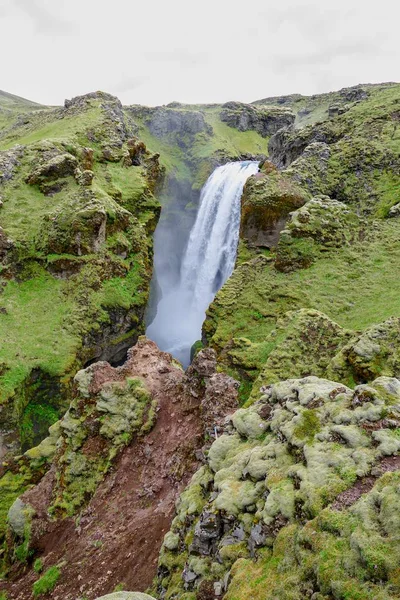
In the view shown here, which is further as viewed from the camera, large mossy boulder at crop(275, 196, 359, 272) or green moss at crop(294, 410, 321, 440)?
large mossy boulder at crop(275, 196, 359, 272)

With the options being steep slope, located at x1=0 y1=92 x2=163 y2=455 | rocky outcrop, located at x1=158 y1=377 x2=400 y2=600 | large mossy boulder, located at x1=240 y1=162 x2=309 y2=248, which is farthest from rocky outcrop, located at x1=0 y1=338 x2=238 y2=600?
large mossy boulder, located at x1=240 y1=162 x2=309 y2=248

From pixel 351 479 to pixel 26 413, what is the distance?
2330 centimetres

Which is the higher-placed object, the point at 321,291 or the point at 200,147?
the point at 200,147

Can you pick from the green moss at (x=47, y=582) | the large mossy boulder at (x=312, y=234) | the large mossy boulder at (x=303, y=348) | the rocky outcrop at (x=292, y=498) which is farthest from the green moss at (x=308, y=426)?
the large mossy boulder at (x=312, y=234)

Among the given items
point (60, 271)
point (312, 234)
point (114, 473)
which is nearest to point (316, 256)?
point (312, 234)

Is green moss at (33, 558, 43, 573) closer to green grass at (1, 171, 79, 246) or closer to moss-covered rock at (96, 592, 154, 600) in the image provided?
moss-covered rock at (96, 592, 154, 600)

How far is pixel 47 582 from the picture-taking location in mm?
11062

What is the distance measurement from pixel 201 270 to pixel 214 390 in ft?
108

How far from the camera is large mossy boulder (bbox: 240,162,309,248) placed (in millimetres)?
29172

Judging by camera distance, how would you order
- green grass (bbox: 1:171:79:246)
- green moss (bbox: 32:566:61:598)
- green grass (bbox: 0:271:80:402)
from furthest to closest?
green grass (bbox: 1:171:79:246), green grass (bbox: 0:271:80:402), green moss (bbox: 32:566:61:598)

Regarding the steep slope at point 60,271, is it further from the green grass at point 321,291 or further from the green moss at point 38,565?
the green moss at point 38,565

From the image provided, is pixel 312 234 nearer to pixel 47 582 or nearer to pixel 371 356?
pixel 371 356

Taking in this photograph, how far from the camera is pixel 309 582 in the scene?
5367mm

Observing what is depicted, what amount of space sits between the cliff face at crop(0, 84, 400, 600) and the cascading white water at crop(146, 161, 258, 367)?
8860 millimetres
